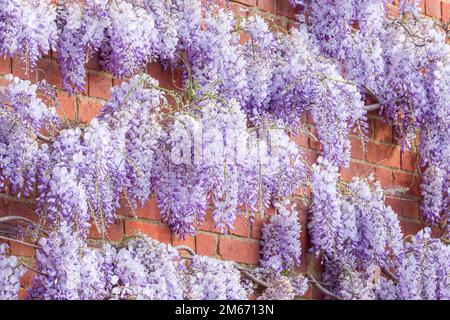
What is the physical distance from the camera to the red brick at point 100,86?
11.3ft

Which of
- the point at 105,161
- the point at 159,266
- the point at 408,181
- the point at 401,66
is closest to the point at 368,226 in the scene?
the point at 408,181

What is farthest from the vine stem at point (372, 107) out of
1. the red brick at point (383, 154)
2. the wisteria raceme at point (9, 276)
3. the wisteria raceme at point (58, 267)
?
the wisteria raceme at point (9, 276)

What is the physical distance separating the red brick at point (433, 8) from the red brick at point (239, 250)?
1297mm

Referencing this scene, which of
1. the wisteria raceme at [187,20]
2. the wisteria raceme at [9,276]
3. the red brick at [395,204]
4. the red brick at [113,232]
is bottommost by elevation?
the wisteria raceme at [9,276]

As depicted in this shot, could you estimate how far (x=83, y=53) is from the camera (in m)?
3.34

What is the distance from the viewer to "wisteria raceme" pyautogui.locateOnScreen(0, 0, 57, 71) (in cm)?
313

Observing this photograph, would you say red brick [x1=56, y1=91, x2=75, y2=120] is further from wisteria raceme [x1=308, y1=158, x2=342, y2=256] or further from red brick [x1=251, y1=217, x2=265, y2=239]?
wisteria raceme [x1=308, y1=158, x2=342, y2=256]

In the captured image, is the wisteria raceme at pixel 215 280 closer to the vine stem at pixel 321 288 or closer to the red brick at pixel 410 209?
the vine stem at pixel 321 288

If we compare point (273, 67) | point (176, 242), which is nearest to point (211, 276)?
point (176, 242)

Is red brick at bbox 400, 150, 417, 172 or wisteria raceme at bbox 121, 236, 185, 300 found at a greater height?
red brick at bbox 400, 150, 417, 172

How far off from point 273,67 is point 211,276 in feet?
2.46

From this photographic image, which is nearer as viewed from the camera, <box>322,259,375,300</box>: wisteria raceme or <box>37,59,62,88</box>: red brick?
<box>37,59,62,88</box>: red brick

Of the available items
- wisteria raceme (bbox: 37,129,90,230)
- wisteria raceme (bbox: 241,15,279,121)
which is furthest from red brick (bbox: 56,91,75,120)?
wisteria raceme (bbox: 241,15,279,121)

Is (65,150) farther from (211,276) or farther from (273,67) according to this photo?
(273,67)
